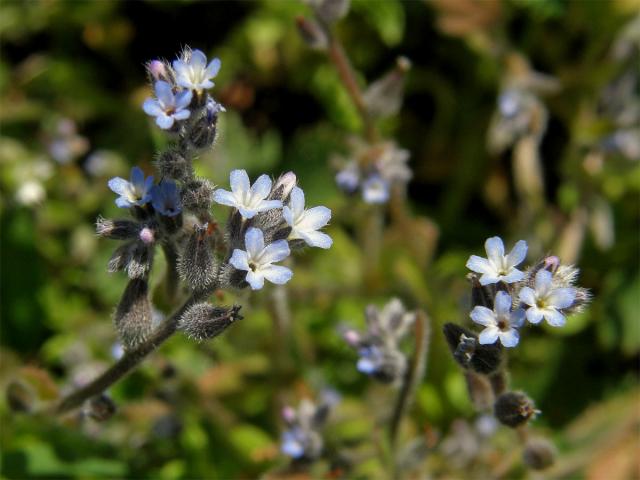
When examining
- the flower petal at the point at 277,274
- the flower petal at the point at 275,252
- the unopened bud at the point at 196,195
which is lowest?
the flower petal at the point at 277,274

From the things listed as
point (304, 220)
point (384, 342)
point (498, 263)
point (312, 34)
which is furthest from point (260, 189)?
point (312, 34)

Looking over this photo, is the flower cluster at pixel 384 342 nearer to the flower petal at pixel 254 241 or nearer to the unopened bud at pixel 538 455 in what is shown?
the unopened bud at pixel 538 455

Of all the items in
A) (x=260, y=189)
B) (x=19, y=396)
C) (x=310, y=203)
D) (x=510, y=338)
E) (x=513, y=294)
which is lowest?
(x=510, y=338)

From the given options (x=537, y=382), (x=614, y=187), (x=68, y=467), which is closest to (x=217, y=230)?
(x=68, y=467)

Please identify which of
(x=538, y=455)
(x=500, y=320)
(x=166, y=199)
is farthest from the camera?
(x=538, y=455)

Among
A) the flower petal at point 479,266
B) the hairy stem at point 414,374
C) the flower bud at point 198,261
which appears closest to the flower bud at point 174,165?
the flower bud at point 198,261

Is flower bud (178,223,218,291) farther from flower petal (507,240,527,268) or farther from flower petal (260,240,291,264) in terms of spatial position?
flower petal (507,240,527,268)

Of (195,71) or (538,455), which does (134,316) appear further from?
(538,455)
